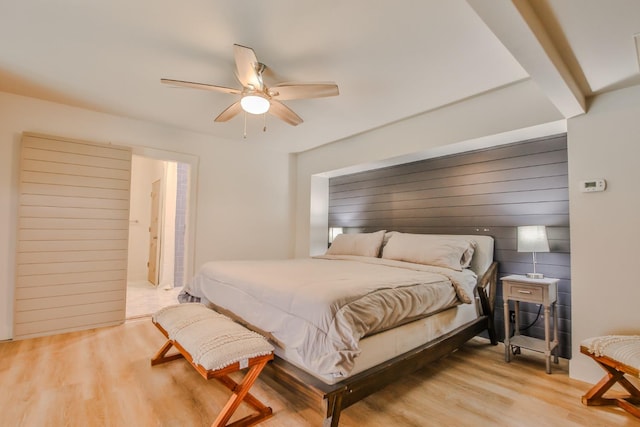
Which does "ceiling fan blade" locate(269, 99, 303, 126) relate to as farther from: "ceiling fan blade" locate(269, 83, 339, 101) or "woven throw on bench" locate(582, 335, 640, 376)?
"woven throw on bench" locate(582, 335, 640, 376)

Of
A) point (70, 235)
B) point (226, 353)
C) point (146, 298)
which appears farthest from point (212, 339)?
point (146, 298)

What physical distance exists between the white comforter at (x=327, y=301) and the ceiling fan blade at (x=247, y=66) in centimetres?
145

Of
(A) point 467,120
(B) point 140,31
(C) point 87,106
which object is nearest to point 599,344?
(A) point 467,120

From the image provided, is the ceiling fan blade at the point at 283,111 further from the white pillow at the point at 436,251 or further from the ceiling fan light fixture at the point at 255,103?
the white pillow at the point at 436,251

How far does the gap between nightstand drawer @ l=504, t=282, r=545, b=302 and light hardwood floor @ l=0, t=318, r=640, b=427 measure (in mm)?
561

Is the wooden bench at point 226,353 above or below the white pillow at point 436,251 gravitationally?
below

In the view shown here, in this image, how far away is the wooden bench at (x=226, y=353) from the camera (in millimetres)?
1622

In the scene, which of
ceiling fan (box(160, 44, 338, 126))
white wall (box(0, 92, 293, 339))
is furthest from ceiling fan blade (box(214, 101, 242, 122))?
white wall (box(0, 92, 293, 339))

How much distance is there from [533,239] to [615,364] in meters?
1.02

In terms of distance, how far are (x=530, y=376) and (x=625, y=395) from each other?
1.73ft

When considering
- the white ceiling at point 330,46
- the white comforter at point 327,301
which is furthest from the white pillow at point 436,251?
the white ceiling at point 330,46

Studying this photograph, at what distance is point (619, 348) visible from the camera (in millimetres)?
1821

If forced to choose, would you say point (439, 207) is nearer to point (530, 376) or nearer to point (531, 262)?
point (531, 262)

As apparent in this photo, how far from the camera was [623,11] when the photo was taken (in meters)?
1.54
